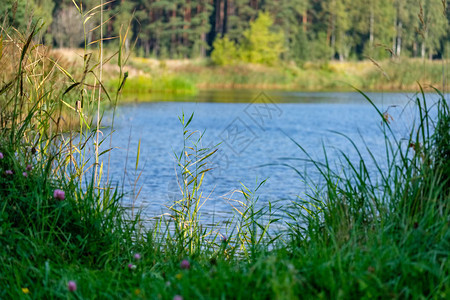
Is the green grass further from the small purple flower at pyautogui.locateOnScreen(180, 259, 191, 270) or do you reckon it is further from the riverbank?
the small purple flower at pyautogui.locateOnScreen(180, 259, 191, 270)

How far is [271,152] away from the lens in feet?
33.3

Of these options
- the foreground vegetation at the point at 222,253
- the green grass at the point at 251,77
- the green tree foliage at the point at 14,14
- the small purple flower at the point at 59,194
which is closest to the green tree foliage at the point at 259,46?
the green grass at the point at 251,77

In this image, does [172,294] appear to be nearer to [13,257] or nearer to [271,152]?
[13,257]

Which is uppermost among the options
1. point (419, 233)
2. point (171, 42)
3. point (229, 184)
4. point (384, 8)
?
point (384, 8)

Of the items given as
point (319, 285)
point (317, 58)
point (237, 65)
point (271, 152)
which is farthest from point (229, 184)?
point (317, 58)

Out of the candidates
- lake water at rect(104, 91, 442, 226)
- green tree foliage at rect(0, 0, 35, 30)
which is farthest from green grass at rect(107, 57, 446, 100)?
green tree foliage at rect(0, 0, 35, 30)

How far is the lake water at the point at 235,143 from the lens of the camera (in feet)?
18.9

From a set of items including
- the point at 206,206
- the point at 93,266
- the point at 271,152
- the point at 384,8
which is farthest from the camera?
the point at 384,8

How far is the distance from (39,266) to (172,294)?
2.25 ft

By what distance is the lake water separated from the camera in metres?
5.75

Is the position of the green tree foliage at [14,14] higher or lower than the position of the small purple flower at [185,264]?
higher

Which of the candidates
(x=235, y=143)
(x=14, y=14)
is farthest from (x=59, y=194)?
(x=235, y=143)

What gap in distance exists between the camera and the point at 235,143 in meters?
10.5

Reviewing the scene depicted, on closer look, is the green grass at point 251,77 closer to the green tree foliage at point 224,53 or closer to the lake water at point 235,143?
the green tree foliage at point 224,53
